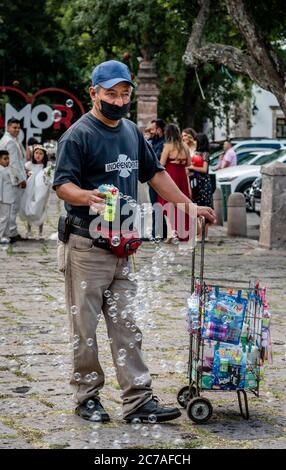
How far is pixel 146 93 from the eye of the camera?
97.1 feet

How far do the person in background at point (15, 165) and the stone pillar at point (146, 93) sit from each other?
13449 mm

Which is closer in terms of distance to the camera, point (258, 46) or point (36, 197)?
point (36, 197)

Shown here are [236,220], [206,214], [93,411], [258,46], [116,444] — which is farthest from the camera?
[236,220]

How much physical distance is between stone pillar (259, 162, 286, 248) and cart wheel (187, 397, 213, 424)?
9830 mm

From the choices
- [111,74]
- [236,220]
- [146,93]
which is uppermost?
[146,93]

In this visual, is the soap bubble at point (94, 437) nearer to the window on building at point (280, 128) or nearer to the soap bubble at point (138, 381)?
the soap bubble at point (138, 381)

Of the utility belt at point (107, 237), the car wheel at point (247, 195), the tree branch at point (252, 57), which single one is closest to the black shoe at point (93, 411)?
the utility belt at point (107, 237)

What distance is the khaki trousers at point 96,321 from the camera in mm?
6238

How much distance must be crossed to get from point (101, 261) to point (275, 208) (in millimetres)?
9994

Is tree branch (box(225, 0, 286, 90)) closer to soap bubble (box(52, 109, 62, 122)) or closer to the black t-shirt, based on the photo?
the black t-shirt

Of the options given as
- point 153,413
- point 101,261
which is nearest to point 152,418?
point 153,413

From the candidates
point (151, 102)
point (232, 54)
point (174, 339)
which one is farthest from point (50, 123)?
point (174, 339)

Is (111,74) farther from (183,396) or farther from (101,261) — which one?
(183,396)

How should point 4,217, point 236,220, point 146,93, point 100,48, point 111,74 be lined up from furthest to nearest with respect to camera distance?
point 100,48 < point 146,93 < point 236,220 < point 4,217 < point 111,74
